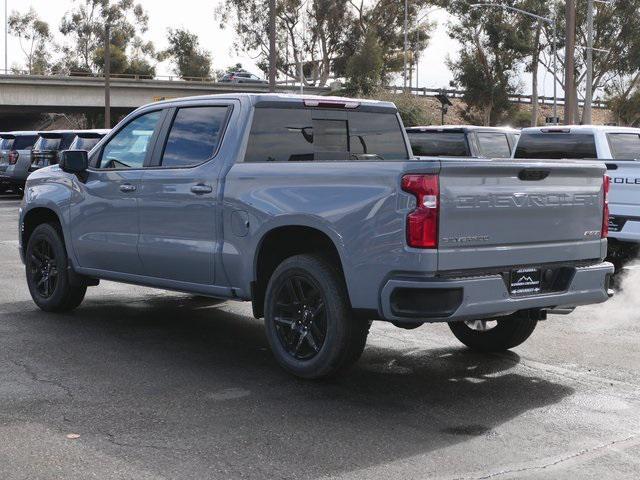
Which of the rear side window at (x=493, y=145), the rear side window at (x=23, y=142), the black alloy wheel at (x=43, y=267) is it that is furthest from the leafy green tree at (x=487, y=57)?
the black alloy wheel at (x=43, y=267)

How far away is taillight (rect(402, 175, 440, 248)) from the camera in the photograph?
5738 millimetres

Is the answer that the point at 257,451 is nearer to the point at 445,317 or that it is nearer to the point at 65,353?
the point at 445,317

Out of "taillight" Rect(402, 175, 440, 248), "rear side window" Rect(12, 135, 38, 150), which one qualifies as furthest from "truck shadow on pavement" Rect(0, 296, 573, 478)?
"rear side window" Rect(12, 135, 38, 150)

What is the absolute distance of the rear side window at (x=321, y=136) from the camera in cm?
731

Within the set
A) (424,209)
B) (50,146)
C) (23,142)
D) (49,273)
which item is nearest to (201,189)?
(424,209)

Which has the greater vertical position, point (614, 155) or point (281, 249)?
point (614, 155)

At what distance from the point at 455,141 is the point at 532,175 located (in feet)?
31.3

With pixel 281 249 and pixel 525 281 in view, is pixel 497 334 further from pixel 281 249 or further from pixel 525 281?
pixel 281 249

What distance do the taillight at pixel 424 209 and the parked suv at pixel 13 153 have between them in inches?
1015

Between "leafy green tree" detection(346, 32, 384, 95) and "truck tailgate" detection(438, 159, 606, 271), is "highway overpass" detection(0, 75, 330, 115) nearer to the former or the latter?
"leafy green tree" detection(346, 32, 384, 95)

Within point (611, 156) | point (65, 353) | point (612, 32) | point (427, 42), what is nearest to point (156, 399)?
point (65, 353)

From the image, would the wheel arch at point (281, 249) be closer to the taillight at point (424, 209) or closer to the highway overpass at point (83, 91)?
the taillight at point (424, 209)

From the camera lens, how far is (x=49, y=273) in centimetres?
921

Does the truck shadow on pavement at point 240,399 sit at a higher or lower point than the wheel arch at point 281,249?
lower
